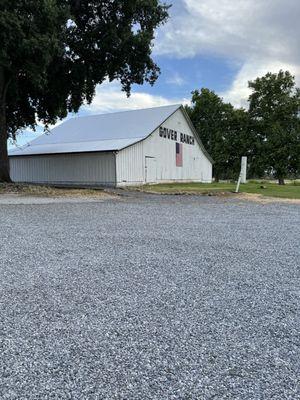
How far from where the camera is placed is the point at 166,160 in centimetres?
3133

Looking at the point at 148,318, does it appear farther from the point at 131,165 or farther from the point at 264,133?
the point at 264,133

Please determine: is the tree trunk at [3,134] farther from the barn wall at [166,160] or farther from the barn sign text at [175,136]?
the barn sign text at [175,136]

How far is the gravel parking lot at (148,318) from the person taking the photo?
2.50 meters

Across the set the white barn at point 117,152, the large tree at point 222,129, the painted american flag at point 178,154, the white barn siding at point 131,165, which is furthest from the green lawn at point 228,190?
the large tree at point 222,129

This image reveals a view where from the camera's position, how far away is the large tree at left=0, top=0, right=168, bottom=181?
1526cm

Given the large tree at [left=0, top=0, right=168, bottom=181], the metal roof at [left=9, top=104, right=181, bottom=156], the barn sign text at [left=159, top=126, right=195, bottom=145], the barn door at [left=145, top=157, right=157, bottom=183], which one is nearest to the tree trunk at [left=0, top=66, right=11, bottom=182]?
the large tree at [left=0, top=0, right=168, bottom=181]

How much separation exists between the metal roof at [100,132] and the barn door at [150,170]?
73.0 inches

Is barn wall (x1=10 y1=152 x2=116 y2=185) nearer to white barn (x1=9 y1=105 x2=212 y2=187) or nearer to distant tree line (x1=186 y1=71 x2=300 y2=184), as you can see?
white barn (x1=9 y1=105 x2=212 y2=187)

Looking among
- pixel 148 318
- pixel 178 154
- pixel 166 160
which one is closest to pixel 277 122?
pixel 178 154

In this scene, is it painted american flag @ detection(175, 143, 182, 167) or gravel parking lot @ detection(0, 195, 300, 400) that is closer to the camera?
gravel parking lot @ detection(0, 195, 300, 400)

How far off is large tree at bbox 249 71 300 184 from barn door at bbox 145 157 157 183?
20592mm

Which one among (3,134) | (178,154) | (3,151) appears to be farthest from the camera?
(178,154)

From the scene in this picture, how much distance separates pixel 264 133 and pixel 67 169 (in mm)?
28915

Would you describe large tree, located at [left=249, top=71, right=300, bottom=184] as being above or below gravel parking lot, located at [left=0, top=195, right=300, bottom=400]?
above
